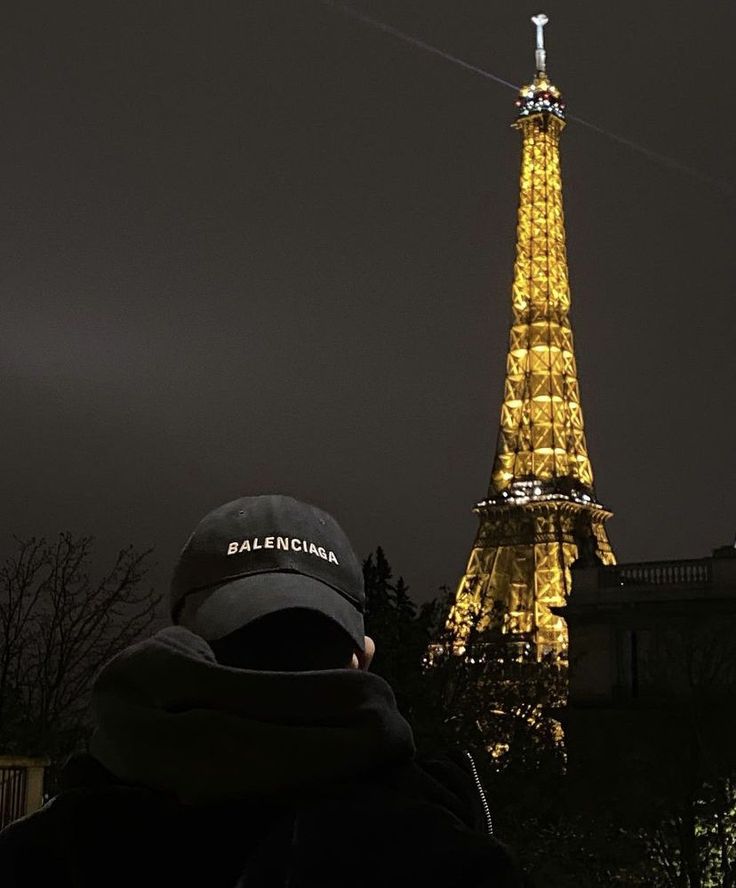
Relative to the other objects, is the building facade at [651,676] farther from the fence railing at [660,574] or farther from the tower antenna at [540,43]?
the tower antenna at [540,43]

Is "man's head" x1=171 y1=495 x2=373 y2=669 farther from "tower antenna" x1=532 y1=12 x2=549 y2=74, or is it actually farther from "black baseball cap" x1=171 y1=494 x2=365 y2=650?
"tower antenna" x1=532 y1=12 x2=549 y2=74

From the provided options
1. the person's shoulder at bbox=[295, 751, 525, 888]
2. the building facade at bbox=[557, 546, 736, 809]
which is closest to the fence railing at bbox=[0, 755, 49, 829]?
the person's shoulder at bbox=[295, 751, 525, 888]

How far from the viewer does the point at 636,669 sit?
3600cm

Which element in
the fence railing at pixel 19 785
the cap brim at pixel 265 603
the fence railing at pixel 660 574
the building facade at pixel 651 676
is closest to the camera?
the cap brim at pixel 265 603

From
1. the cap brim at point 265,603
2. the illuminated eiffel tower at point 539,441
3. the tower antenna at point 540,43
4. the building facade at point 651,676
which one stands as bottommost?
the cap brim at point 265,603

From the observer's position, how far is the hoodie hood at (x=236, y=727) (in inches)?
69.6

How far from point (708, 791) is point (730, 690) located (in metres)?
6.77

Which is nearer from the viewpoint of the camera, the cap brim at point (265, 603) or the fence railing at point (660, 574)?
the cap brim at point (265, 603)

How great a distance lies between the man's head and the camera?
2.11m

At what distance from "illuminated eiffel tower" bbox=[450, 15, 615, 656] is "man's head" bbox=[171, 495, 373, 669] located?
52.0 metres

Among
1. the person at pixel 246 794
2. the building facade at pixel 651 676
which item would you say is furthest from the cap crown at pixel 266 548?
the building facade at pixel 651 676

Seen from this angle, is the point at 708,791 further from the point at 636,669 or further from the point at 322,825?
the point at 322,825

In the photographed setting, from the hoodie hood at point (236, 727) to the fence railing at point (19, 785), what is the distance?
10.9 metres

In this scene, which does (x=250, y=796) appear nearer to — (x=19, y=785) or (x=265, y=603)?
(x=265, y=603)
